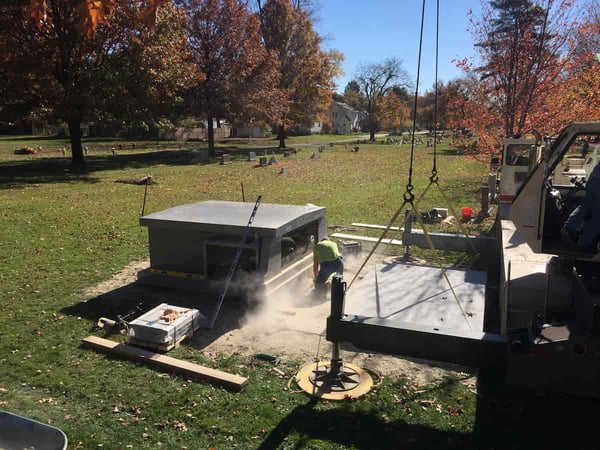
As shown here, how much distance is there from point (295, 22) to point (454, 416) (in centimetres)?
4415

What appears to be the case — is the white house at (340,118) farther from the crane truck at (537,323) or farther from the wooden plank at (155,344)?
the crane truck at (537,323)

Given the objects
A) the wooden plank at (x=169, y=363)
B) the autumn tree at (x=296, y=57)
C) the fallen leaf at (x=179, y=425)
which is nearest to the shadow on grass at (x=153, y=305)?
the wooden plank at (x=169, y=363)

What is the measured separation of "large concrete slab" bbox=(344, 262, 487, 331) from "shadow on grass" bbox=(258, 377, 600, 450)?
4.43 ft

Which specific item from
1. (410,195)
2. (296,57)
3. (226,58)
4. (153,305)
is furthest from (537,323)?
(296,57)

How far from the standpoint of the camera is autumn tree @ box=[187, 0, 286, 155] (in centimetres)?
3422

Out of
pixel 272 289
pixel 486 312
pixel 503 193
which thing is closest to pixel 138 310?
pixel 272 289

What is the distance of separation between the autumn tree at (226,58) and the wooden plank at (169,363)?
30021 millimetres

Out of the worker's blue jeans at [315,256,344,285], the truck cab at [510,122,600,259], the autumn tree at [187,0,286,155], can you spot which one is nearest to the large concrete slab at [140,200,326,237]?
the worker's blue jeans at [315,256,344,285]

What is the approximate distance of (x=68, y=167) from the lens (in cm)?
2698

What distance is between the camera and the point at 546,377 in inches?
144

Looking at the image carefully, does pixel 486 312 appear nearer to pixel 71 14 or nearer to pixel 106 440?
pixel 106 440

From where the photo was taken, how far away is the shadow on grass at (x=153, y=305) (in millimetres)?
6754

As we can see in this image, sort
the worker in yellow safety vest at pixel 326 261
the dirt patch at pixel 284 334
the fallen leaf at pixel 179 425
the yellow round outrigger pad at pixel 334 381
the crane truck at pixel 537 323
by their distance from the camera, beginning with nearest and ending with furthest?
the crane truck at pixel 537 323 < the fallen leaf at pixel 179 425 < the yellow round outrigger pad at pixel 334 381 < the dirt patch at pixel 284 334 < the worker in yellow safety vest at pixel 326 261

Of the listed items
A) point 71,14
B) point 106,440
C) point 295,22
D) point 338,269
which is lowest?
point 106,440
